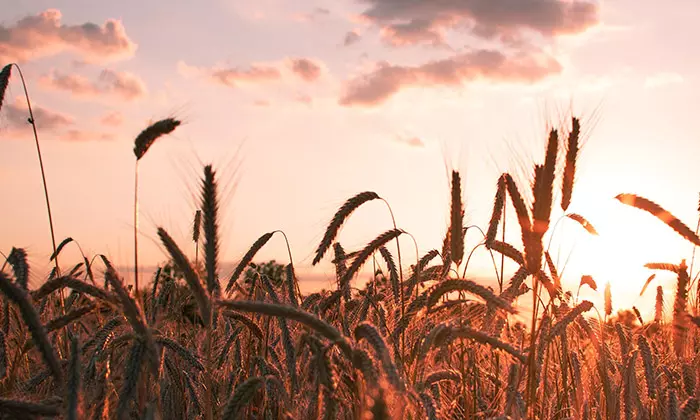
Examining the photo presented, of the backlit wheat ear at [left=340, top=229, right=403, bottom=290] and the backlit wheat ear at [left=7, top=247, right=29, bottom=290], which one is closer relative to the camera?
the backlit wheat ear at [left=7, top=247, right=29, bottom=290]

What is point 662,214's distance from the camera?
4.66 m

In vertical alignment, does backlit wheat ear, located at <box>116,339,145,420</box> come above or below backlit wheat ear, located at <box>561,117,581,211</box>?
below

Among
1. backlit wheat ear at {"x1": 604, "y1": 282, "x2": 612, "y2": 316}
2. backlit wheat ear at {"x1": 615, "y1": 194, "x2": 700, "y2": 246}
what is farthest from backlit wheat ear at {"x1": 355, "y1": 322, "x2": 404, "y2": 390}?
backlit wheat ear at {"x1": 604, "y1": 282, "x2": 612, "y2": 316}

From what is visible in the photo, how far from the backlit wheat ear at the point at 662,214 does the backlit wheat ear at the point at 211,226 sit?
2.70 m

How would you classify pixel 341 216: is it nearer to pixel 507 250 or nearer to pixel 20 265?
pixel 507 250

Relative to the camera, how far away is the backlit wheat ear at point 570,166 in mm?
4402

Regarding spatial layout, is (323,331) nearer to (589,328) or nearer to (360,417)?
(360,417)

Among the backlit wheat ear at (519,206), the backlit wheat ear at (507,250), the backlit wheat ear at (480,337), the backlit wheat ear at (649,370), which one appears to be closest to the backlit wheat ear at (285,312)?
the backlit wheat ear at (480,337)

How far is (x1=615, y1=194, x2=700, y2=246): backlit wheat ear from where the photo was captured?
455 centimetres

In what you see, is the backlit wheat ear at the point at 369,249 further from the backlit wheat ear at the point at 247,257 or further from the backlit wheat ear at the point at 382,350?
the backlit wheat ear at the point at 382,350

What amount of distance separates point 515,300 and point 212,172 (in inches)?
102

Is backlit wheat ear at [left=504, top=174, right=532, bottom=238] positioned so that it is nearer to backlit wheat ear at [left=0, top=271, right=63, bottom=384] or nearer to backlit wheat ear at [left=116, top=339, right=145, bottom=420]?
backlit wheat ear at [left=116, top=339, right=145, bottom=420]

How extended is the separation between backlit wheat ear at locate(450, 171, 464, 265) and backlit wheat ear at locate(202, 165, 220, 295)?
5.04ft

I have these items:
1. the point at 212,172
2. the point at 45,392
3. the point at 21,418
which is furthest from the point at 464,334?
the point at 45,392
